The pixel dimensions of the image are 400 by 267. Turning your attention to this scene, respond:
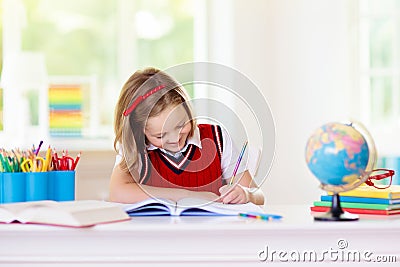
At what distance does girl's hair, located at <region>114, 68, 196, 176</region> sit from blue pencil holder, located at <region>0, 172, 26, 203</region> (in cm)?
28

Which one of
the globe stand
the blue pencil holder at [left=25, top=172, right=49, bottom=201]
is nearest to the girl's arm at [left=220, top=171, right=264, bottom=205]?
the globe stand

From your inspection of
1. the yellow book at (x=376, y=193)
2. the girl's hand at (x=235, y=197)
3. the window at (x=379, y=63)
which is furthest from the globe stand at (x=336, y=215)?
the window at (x=379, y=63)

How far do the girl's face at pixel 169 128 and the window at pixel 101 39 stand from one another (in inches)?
98.9

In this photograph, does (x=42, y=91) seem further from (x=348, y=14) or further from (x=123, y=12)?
(x=348, y=14)

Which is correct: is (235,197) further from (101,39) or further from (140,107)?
(101,39)

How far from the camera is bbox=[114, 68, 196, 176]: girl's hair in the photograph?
1700mm

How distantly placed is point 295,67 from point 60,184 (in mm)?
2339

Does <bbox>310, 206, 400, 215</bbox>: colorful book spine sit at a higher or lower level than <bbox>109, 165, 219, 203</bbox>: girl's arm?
lower

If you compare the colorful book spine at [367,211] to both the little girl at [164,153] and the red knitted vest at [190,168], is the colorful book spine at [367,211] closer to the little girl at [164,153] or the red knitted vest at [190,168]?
the little girl at [164,153]

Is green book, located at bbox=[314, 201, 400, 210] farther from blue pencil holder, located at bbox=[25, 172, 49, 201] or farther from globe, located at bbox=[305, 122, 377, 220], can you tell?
blue pencil holder, located at bbox=[25, 172, 49, 201]

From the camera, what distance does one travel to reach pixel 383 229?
128cm

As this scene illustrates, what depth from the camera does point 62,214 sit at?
4.35 feet

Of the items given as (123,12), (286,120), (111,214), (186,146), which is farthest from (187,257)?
(123,12)

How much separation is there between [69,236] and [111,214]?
10 centimetres
